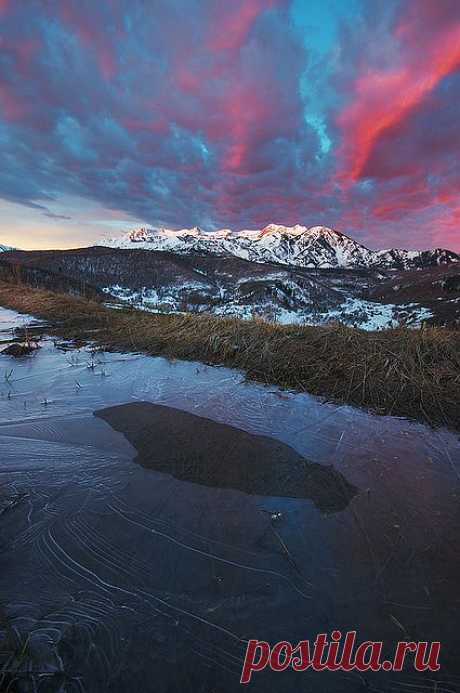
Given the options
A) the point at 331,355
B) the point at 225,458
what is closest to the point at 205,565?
the point at 225,458

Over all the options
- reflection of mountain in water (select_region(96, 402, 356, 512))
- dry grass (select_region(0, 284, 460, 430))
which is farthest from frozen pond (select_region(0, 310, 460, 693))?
dry grass (select_region(0, 284, 460, 430))

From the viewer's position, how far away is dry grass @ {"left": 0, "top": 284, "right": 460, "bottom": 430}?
12.1 feet

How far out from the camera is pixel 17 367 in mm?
4871

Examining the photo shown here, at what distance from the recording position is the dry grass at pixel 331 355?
3.68 m

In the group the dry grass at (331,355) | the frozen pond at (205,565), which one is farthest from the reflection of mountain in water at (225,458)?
the dry grass at (331,355)

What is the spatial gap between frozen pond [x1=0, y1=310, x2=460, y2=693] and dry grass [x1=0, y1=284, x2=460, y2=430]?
826mm

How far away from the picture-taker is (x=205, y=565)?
1.62 meters

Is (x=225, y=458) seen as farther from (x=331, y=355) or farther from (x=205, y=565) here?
(x=331, y=355)

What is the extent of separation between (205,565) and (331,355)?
3.55 meters

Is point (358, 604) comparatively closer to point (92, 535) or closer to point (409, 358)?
point (92, 535)

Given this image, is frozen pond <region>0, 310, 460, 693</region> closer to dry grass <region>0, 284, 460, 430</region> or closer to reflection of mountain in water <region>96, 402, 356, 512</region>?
reflection of mountain in water <region>96, 402, 356, 512</region>

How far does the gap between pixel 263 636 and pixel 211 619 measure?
0.21 metres

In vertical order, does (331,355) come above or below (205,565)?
above

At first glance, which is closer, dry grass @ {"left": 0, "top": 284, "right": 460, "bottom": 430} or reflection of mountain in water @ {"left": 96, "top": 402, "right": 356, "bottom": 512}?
reflection of mountain in water @ {"left": 96, "top": 402, "right": 356, "bottom": 512}
